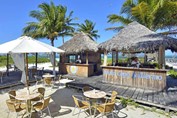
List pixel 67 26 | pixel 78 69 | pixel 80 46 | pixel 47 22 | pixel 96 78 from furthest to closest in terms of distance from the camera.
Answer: pixel 67 26
pixel 47 22
pixel 78 69
pixel 80 46
pixel 96 78

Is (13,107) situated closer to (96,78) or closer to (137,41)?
(137,41)

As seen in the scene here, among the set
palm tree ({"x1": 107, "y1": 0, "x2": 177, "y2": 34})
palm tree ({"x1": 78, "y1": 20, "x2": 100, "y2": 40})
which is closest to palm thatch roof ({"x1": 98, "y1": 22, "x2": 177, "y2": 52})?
palm tree ({"x1": 107, "y1": 0, "x2": 177, "y2": 34})

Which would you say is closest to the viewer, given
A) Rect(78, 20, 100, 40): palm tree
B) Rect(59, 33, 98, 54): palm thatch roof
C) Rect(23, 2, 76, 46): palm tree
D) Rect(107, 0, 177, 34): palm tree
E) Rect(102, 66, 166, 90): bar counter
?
Rect(102, 66, 166, 90): bar counter

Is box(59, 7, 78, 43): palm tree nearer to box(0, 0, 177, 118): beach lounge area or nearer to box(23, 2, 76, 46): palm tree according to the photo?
box(0, 0, 177, 118): beach lounge area

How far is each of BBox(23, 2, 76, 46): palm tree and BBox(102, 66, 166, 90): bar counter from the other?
12.2 m

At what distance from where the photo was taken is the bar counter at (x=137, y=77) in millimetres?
8508

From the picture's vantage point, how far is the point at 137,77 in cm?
923

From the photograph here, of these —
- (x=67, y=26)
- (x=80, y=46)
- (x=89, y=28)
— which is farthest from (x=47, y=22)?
(x=89, y=28)

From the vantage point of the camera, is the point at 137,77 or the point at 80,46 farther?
the point at 80,46

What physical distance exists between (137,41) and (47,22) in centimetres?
1316

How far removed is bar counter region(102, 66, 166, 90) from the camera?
8508 millimetres

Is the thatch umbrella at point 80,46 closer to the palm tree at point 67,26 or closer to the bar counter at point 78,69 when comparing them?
the bar counter at point 78,69


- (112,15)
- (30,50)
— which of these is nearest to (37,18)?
(112,15)

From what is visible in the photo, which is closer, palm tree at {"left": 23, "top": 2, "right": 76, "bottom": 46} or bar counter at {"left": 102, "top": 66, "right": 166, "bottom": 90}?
bar counter at {"left": 102, "top": 66, "right": 166, "bottom": 90}
